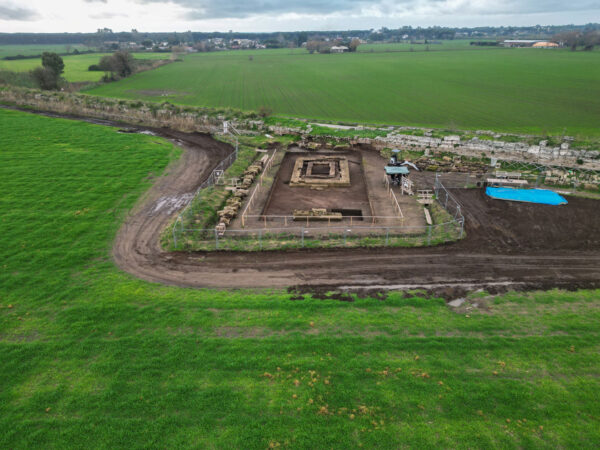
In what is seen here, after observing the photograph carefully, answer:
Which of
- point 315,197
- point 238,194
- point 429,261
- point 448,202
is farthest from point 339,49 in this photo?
point 429,261

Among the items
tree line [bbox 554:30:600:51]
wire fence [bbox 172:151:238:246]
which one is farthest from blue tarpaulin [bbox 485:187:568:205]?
tree line [bbox 554:30:600:51]

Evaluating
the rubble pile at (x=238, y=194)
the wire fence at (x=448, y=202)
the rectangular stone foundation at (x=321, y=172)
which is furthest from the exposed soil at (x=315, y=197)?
the wire fence at (x=448, y=202)

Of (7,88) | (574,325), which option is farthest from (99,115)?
(574,325)

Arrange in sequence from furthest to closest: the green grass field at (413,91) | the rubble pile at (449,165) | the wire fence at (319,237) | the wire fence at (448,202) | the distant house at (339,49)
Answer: the distant house at (339,49) → the green grass field at (413,91) → the rubble pile at (449,165) → the wire fence at (448,202) → the wire fence at (319,237)

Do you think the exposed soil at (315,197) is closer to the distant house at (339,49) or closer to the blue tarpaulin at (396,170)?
the blue tarpaulin at (396,170)

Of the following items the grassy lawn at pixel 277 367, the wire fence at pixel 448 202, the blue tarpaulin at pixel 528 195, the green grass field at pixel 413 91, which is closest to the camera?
the grassy lawn at pixel 277 367

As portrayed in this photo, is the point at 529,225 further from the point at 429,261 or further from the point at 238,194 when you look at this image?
the point at 238,194

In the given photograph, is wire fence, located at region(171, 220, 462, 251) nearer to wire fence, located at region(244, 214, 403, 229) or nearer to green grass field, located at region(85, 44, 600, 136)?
wire fence, located at region(244, 214, 403, 229)

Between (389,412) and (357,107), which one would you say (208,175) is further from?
(357,107)
